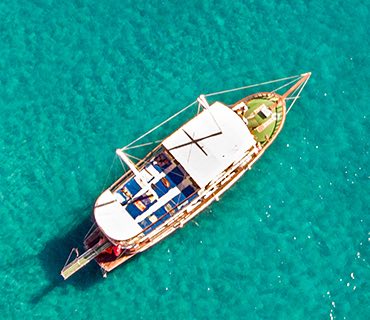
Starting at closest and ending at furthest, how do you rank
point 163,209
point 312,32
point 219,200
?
point 163,209 → point 219,200 → point 312,32

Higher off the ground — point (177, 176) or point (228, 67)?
point (228, 67)

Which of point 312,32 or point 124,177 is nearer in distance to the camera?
point 124,177

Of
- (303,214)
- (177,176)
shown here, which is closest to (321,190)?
(303,214)

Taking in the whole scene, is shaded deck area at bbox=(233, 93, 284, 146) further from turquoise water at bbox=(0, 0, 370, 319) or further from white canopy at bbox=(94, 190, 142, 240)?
white canopy at bbox=(94, 190, 142, 240)

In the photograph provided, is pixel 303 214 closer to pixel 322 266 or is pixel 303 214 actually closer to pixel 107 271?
pixel 322 266

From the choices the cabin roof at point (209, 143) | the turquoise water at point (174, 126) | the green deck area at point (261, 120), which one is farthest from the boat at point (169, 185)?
the turquoise water at point (174, 126)

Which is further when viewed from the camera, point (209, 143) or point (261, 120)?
point (261, 120)

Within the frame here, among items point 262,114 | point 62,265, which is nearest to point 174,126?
point 262,114

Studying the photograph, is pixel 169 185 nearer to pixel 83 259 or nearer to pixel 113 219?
pixel 113 219
